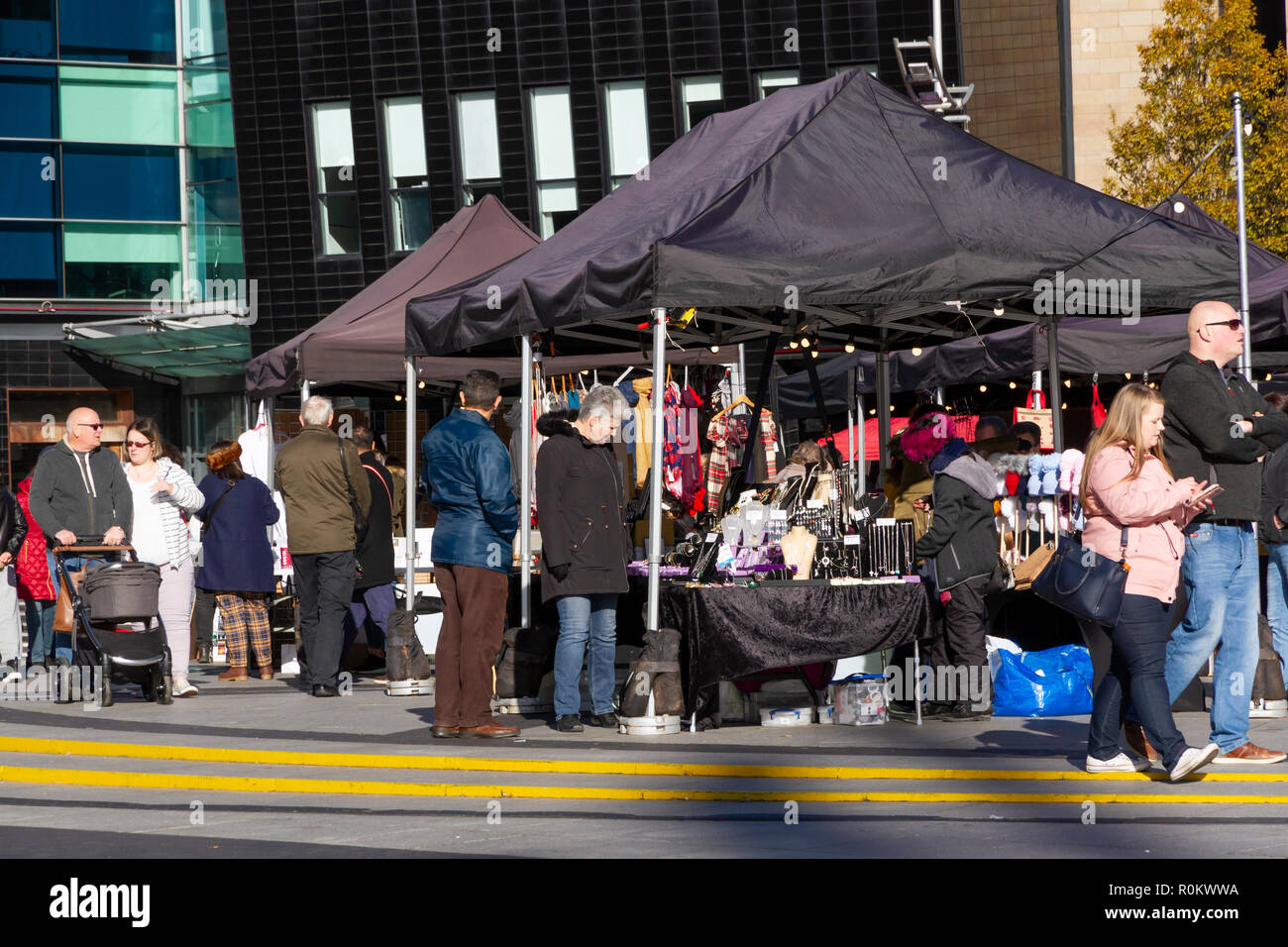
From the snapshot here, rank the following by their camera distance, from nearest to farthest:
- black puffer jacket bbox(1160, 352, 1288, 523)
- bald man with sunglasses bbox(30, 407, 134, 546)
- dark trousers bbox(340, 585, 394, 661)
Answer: black puffer jacket bbox(1160, 352, 1288, 523), bald man with sunglasses bbox(30, 407, 134, 546), dark trousers bbox(340, 585, 394, 661)

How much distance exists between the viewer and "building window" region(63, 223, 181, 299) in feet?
104

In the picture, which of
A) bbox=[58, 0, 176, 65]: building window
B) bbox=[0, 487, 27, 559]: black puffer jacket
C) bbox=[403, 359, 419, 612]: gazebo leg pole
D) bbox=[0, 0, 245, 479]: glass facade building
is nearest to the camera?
bbox=[403, 359, 419, 612]: gazebo leg pole

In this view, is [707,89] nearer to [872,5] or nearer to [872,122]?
[872,5]

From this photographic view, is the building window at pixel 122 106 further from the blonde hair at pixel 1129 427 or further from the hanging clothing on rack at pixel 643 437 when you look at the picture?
the blonde hair at pixel 1129 427

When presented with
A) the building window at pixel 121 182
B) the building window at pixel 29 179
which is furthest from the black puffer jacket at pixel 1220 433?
the building window at pixel 29 179

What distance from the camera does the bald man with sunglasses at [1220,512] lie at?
28.4ft

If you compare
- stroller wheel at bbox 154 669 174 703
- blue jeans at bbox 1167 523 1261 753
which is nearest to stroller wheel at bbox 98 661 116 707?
stroller wheel at bbox 154 669 174 703

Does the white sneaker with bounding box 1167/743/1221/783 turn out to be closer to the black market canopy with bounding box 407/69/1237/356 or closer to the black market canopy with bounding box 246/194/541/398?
the black market canopy with bounding box 407/69/1237/356

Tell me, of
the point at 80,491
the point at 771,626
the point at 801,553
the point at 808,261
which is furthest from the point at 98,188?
the point at 771,626

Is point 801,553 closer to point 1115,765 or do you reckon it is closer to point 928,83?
point 1115,765

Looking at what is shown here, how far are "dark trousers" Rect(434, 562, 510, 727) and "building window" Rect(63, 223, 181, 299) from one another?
75.0 feet
